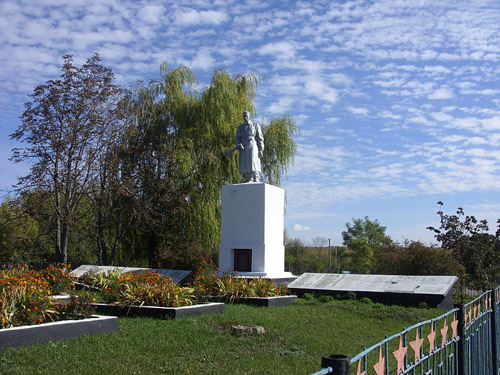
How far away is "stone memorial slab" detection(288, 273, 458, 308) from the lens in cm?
1166

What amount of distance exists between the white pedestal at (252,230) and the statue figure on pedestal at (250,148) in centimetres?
87

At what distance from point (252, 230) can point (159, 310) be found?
6905mm

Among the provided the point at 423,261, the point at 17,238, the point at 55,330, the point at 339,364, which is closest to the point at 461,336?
the point at 339,364

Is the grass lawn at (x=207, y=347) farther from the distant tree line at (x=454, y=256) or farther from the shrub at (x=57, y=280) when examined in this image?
the distant tree line at (x=454, y=256)

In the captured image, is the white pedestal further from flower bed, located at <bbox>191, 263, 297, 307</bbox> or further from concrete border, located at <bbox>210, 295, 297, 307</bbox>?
concrete border, located at <bbox>210, 295, 297, 307</bbox>

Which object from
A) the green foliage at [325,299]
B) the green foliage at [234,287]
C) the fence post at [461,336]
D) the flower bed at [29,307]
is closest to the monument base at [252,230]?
the green foliage at [325,299]

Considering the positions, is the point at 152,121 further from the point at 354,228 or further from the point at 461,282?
the point at 354,228

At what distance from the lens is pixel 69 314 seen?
6.96m

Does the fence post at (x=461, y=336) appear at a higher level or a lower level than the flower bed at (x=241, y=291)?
higher

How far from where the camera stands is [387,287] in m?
12.6

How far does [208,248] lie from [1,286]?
490 inches

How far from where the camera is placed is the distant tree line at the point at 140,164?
55.2ft

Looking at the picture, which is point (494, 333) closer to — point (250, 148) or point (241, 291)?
point (241, 291)

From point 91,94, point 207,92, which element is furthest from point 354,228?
point 91,94
